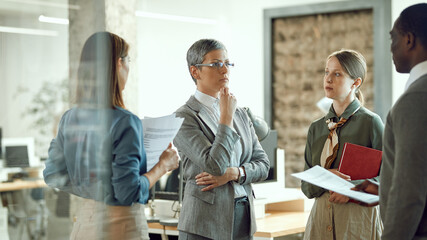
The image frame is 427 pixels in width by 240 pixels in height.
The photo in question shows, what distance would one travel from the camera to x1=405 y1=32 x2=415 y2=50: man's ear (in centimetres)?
171

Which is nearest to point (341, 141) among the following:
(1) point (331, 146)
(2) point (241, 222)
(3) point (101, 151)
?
(1) point (331, 146)

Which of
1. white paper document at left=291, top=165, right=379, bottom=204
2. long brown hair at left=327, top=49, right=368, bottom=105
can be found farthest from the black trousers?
long brown hair at left=327, top=49, right=368, bottom=105

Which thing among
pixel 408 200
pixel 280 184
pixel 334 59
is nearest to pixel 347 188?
pixel 408 200

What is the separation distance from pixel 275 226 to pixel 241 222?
101 centimetres

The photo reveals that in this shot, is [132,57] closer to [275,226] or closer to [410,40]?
[275,226]

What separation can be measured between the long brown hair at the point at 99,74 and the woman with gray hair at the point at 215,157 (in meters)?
0.61

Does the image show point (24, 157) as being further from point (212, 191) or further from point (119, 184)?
point (212, 191)

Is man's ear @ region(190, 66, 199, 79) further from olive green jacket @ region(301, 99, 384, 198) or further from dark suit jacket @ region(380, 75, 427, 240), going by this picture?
dark suit jacket @ region(380, 75, 427, 240)

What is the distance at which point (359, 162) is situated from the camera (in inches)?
91.9

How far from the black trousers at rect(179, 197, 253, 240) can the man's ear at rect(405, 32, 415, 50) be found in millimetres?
963

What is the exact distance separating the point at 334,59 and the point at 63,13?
1.43m

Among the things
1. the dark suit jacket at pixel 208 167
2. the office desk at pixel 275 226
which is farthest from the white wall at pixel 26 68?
the office desk at pixel 275 226

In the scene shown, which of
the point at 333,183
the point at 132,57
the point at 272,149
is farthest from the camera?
the point at 272,149

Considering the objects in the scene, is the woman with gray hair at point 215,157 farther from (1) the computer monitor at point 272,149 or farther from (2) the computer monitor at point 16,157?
(1) the computer monitor at point 272,149
